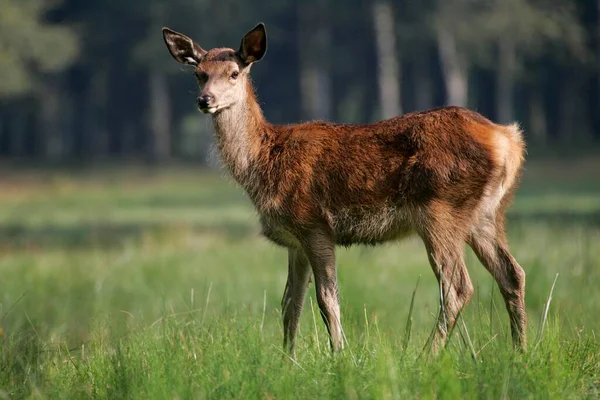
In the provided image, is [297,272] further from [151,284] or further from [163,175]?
[163,175]

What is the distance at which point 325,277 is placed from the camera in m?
7.26

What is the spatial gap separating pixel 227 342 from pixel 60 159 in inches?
1845

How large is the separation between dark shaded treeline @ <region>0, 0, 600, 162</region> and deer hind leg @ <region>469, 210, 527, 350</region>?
105ft

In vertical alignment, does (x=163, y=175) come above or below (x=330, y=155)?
below

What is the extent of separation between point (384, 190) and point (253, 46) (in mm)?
1562

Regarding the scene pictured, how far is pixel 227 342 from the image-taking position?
6.23 metres

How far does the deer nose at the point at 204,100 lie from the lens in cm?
752

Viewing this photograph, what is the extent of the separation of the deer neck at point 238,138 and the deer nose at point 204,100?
41 cm

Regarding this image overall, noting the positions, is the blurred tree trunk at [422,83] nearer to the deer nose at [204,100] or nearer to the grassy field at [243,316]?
the grassy field at [243,316]

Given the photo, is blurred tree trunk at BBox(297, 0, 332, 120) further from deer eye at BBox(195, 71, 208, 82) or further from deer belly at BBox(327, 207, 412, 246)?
deer belly at BBox(327, 207, 412, 246)

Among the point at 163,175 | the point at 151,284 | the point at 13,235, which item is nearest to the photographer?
the point at 151,284

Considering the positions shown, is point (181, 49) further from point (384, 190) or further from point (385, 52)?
point (385, 52)

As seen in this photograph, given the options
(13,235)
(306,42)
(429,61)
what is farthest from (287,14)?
(13,235)

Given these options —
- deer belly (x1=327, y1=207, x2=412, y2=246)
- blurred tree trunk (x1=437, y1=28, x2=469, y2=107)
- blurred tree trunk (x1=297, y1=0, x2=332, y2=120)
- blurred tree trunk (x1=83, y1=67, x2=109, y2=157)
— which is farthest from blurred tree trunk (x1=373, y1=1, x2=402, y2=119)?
deer belly (x1=327, y1=207, x2=412, y2=246)
